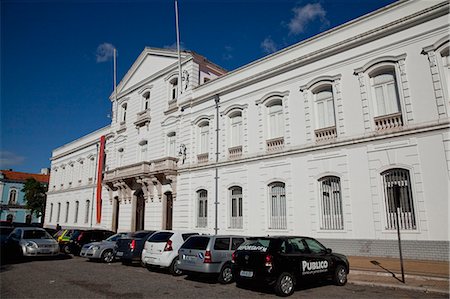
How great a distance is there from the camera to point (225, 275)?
10.3 meters

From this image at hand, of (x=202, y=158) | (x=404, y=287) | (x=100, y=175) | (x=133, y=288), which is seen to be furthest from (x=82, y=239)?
(x=404, y=287)

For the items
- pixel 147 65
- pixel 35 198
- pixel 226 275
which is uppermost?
pixel 147 65

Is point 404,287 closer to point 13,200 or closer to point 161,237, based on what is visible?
point 161,237

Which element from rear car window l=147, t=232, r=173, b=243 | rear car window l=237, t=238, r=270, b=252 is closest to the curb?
rear car window l=237, t=238, r=270, b=252

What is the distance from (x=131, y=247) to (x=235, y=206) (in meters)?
6.78

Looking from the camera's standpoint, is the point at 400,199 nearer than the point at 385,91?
Yes

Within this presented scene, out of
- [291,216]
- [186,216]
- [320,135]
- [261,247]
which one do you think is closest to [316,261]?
[261,247]

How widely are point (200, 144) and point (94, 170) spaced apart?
57.4ft

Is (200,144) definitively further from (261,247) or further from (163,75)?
(261,247)

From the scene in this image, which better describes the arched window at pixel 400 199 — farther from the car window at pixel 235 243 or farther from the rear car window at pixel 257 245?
the rear car window at pixel 257 245

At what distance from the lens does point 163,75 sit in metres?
25.8

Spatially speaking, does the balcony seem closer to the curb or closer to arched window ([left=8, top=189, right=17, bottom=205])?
the curb

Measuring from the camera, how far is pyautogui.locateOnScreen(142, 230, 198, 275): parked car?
1186cm

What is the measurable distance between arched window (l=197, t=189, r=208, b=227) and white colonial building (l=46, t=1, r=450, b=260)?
68 mm
